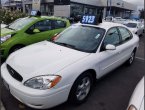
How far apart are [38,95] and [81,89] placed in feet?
3.14

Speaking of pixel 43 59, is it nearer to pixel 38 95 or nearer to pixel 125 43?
pixel 38 95

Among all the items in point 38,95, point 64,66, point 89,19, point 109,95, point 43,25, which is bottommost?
point 109,95

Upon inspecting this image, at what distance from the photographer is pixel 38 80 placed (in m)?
2.81

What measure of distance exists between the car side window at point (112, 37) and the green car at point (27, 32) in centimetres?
270

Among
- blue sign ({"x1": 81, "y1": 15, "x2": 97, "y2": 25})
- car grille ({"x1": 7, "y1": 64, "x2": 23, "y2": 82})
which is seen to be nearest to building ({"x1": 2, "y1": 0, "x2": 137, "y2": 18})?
blue sign ({"x1": 81, "y1": 15, "x2": 97, "y2": 25})

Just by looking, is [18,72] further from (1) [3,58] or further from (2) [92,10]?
(2) [92,10]

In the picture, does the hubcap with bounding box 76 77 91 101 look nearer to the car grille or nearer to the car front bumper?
the car front bumper

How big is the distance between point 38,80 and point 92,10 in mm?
47439

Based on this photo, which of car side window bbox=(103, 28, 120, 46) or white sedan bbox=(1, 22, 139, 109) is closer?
white sedan bbox=(1, 22, 139, 109)

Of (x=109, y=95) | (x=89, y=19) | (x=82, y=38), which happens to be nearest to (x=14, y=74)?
(x=82, y=38)

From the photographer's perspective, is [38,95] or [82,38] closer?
[38,95]

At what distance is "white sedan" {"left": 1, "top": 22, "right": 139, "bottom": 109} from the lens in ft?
9.18

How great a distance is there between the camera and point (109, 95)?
3902 millimetres

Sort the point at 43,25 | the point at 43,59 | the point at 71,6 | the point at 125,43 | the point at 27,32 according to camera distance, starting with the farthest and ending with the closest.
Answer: the point at 71,6, the point at 43,25, the point at 27,32, the point at 125,43, the point at 43,59
